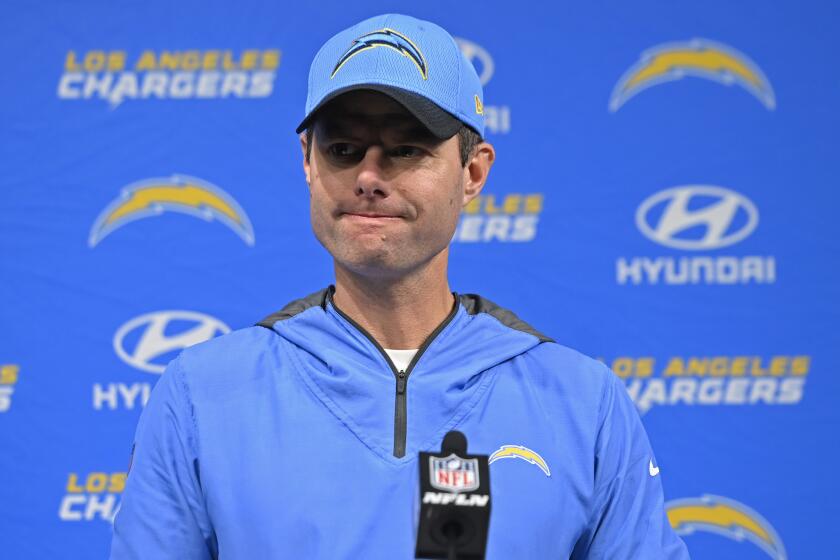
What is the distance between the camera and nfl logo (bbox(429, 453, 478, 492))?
0.66 m

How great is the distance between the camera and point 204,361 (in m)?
1.08

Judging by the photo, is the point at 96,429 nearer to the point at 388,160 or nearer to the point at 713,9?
the point at 388,160

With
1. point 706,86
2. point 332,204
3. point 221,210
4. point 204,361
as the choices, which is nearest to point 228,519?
point 204,361

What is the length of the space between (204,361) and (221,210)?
124 centimetres

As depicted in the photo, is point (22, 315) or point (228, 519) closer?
point (228, 519)

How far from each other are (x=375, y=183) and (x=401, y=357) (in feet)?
0.70

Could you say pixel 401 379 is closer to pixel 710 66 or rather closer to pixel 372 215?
pixel 372 215

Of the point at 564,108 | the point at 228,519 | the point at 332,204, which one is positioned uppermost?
the point at 564,108

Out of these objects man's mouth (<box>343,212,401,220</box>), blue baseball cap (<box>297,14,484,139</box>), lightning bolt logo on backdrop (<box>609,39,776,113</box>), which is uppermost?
lightning bolt logo on backdrop (<box>609,39,776,113</box>)

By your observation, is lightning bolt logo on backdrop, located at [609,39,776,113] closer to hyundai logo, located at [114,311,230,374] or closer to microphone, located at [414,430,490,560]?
hyundai logo, located at [114,311,230,374]

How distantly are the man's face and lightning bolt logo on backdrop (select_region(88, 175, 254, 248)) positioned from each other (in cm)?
124

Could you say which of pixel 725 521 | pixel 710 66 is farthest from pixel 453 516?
pixel 710 66

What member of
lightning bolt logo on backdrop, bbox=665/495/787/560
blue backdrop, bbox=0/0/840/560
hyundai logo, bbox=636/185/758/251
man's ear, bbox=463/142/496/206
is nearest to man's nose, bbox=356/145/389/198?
man's ear, bbox=463/142/496/206

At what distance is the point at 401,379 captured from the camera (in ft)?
3.51
